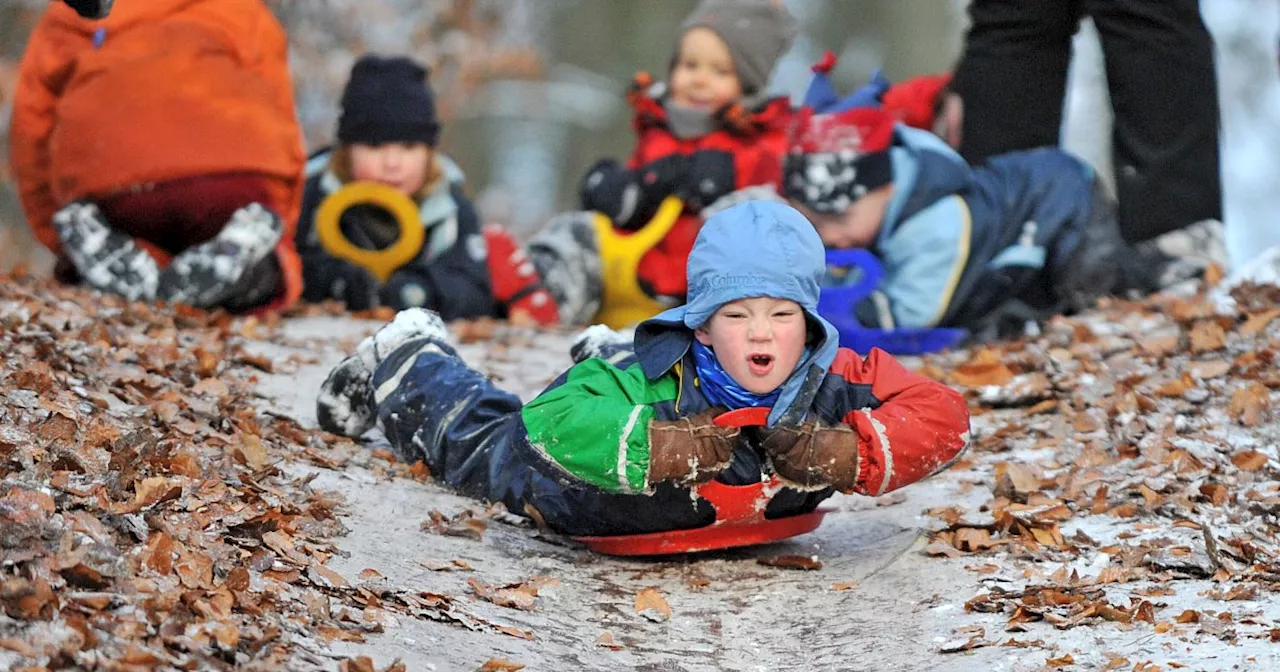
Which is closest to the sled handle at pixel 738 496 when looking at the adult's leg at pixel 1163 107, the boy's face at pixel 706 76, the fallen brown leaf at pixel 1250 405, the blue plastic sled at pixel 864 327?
the fallen brown leaf at pixel 1250 405

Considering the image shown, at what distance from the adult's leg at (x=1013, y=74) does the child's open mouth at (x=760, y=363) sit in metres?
4.06

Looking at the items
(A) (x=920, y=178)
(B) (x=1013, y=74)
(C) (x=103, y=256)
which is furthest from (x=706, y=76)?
(C) (x=103, y=256)

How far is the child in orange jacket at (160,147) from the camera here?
6781 mm

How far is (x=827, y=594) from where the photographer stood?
158 inches

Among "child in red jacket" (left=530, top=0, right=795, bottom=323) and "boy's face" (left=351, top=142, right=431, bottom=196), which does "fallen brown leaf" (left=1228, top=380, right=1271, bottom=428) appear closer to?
"child in red jacket" (left=530, top=0, right=795, bottom=323)

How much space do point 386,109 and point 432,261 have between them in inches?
31.9

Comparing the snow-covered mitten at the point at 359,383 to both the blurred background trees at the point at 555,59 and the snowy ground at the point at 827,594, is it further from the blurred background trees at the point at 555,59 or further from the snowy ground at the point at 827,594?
the blurred background trees at the point at 555,59

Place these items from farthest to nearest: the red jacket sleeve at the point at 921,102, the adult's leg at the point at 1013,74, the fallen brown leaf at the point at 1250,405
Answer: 1. the red jacket sleeve at the point at 921,102
2. the adult's leg at the point at 1013,74
3. the fallen brown leaf at the point at 1250,405

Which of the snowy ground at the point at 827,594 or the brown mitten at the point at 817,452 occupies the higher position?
the brown mitten at the point at 817,452

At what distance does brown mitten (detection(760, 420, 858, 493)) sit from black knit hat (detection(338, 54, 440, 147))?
4470 millimetres

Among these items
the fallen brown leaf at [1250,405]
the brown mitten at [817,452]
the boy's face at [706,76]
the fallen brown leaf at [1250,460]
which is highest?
the boy's face at [706,76]

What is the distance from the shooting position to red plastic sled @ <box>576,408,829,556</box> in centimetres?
413

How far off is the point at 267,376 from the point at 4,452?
232 centimetres

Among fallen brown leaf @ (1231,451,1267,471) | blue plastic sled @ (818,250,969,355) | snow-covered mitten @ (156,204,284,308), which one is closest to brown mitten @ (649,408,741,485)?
fallen brown leaf @ (1231,451,1267,471)
